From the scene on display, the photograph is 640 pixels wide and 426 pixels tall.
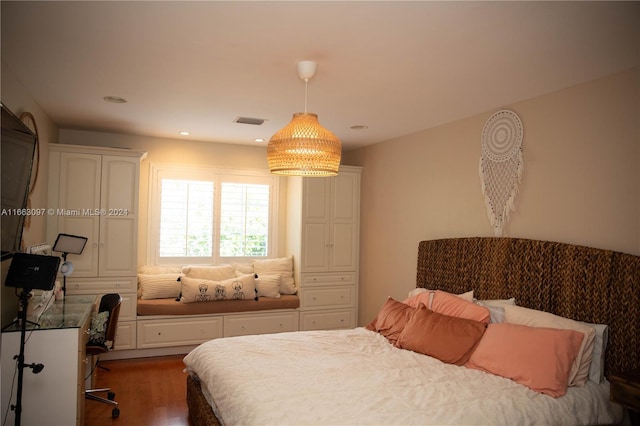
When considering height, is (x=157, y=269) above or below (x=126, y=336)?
above

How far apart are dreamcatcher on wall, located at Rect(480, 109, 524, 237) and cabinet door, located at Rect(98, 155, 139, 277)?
353cm

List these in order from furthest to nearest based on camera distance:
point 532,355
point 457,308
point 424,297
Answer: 1. point 424,297
2. point 457,308
3. point 532,355

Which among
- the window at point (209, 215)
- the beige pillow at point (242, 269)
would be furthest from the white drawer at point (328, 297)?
the window at point (209, 215)

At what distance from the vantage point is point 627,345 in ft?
8.79

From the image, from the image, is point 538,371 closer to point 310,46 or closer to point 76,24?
point 310,46

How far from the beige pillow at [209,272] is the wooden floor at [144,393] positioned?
0.91 metres

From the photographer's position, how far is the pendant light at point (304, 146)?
2.64m

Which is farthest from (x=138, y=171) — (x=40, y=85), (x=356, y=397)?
(x=356, y=397)

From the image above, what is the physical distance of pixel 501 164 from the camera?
3.69m

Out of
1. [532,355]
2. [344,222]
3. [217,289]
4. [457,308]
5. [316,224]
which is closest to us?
[532,355]

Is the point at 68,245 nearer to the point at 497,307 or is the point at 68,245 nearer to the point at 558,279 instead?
the point at 497,307

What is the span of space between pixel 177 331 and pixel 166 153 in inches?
82.7

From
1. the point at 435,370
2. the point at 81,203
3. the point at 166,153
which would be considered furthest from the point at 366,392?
the point at 166,153

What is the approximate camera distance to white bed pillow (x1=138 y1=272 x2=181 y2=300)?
4898mm
